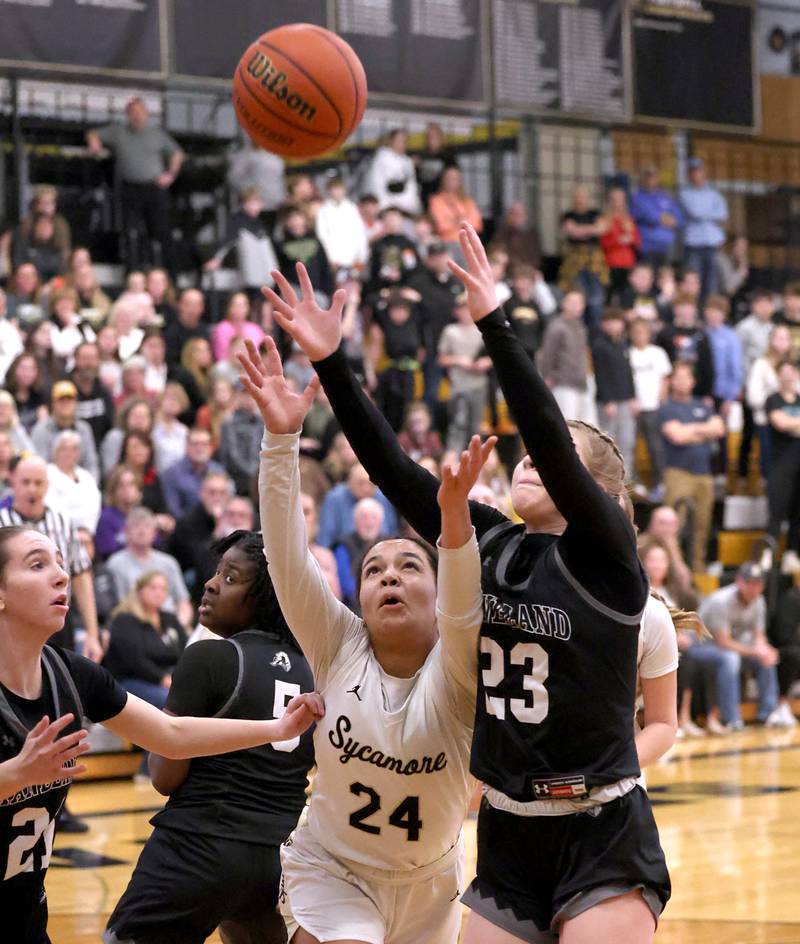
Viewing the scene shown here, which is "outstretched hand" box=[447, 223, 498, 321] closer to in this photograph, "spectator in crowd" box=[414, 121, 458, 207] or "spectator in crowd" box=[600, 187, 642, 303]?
"spectator in crowd" box=[414, 121, 458, 207]

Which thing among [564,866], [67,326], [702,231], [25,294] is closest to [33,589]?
[564,866]

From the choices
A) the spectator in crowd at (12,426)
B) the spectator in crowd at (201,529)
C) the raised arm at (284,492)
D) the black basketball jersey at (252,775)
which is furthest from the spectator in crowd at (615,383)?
the raised arm at (284,492)

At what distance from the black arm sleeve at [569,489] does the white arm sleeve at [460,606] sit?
0.72ft

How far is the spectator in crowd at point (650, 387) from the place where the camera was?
15.5 meters

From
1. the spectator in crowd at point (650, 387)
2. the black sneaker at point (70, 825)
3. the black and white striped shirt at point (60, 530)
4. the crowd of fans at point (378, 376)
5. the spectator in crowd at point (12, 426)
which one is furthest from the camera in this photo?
the spectator in crowd at point (650, 387)

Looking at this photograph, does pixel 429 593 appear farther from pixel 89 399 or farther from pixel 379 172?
pixel 379 172

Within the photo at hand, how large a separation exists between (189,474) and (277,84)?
630 centimetres

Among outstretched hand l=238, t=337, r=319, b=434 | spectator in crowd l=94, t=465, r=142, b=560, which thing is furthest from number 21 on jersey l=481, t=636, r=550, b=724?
spectator in crowd l=94, t=465, r=142, b=560

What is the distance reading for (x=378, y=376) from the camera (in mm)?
14750

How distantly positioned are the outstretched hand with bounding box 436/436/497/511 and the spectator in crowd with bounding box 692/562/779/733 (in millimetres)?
9973

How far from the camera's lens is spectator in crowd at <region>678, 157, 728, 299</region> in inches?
736

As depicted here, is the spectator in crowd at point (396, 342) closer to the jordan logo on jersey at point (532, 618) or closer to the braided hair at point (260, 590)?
the braided hair at point (260, 590)

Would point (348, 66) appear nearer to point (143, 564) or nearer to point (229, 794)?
point (229, 794)

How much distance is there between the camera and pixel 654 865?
377 centimetres
